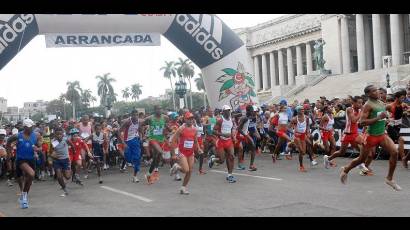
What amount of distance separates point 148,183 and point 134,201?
2563 millimetres

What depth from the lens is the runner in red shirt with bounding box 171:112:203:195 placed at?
9875 mm

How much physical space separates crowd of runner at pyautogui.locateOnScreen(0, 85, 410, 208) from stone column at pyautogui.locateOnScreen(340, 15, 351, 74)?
36.3 metres

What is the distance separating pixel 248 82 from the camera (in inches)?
778

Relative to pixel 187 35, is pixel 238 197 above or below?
below

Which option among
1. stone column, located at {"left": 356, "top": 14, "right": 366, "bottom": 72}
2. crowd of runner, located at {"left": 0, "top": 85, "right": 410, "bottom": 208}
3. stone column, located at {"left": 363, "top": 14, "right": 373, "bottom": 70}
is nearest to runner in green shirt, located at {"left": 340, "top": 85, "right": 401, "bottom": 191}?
crowd of runner, located at {"left": 0, "top": 85, "right": 410, "bottom": 208}

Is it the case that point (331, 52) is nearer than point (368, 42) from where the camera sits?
No

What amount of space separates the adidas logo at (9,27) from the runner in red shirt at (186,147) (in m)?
8.36

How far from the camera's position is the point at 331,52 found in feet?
181

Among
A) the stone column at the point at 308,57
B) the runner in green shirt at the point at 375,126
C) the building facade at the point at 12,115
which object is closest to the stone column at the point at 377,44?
the stone column at the point at 308,57

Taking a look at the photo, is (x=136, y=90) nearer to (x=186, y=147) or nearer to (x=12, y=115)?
(x=12, y=115)

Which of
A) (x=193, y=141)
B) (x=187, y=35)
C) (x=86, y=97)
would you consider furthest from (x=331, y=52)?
(x=86, y=97)

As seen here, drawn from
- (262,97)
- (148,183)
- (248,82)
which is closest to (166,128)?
(148,183)

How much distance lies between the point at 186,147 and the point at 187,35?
28.9 feet
